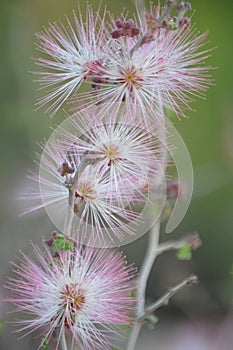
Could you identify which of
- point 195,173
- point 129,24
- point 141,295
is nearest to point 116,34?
point 129,24

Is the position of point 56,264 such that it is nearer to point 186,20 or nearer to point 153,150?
point 153,150

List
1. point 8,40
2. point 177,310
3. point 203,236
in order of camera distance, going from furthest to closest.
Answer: point 203,236 → point 177,310 → point 8,40

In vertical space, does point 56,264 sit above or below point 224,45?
below

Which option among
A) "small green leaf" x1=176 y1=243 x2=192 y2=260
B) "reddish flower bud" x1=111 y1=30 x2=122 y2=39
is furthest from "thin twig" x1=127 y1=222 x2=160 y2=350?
"reddish flower bud" x1=111 y1=30 x2=122 y2=39

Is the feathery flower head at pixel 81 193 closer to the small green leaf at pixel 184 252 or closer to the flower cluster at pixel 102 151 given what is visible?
the flower cluster at pixel 102 151

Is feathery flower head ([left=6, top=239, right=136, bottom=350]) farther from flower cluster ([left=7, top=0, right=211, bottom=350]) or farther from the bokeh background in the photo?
the bokeh background

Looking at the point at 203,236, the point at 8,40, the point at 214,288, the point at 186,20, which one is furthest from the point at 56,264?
the point at 203,236
